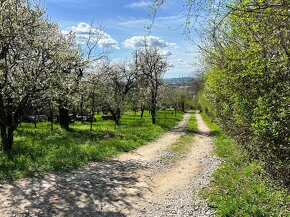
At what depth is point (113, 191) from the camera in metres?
9.20

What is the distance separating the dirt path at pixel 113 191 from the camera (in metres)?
7.69

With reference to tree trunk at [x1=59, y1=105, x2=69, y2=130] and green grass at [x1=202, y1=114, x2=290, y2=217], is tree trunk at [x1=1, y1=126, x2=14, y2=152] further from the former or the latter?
tree trunk at [x1=59, y1=105, x2=69, y2=130]

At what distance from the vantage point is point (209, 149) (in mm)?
17656

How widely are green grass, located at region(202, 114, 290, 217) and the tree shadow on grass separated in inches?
95.7

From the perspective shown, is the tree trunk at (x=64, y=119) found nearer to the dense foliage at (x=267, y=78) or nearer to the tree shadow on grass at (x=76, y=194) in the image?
the tree shadow on grass at (x=76, y=194)

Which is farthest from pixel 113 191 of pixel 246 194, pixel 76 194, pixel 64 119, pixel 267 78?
pixel 64 119

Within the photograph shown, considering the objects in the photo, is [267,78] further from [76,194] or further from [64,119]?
[64,119]

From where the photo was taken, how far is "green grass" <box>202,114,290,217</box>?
740 cm

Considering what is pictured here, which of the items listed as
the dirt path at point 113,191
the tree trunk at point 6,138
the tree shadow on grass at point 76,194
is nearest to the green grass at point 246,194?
the dirt path at point 113,191

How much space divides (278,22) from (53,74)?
1087 centimetres

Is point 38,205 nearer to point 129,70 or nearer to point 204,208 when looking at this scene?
point 204,208

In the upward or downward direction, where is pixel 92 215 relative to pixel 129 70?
downward

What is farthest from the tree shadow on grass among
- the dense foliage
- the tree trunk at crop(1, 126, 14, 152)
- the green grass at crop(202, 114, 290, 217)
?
the tree trunk at crop(1, 126, 14, 152)

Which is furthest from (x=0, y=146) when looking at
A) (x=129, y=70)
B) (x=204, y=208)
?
(x=129, y=70)
